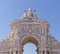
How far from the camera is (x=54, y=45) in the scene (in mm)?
37531

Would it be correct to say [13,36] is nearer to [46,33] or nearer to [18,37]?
[18,37]

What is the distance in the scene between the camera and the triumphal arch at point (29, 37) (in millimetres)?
37062

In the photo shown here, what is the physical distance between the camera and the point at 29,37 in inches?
1487

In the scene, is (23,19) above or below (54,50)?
above

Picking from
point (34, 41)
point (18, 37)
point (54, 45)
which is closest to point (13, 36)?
point (18, 37)

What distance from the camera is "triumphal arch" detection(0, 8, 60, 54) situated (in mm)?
37062

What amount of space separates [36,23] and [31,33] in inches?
63.8

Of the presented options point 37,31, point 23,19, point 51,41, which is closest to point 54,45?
point 51,41

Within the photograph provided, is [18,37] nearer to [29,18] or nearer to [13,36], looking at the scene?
[13,36]

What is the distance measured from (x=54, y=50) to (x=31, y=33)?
12.6 ft

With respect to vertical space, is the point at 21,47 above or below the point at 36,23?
below

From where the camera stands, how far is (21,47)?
37.5m

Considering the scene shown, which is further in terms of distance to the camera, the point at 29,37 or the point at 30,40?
the point at 30,40

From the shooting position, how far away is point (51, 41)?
37719mm
